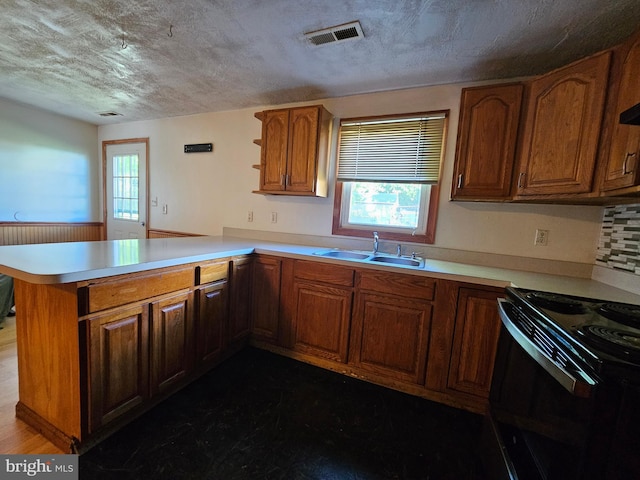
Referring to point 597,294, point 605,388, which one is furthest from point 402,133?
point 605,388

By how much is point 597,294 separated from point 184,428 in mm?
2324

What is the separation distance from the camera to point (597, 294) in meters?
1.46

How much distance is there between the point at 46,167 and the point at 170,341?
3.67m

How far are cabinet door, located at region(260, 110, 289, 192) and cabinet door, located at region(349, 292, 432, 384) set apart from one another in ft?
4.27

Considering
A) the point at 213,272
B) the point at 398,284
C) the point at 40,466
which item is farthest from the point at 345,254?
the point at 40,466

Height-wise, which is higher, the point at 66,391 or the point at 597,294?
the point at 597,294

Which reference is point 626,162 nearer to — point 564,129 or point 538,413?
point 564,129

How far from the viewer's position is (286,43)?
1752 mm

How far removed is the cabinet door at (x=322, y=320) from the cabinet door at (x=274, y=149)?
3.28 ft

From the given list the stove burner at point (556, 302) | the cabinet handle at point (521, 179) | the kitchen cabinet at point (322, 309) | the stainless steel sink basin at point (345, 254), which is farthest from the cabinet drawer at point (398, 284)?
the cabinet handle at point (521, 179)

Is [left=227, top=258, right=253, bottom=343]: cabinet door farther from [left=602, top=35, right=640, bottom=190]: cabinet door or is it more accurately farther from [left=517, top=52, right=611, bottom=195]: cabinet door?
[left=602, top=35, right=640, bottom=190]: cabinet door

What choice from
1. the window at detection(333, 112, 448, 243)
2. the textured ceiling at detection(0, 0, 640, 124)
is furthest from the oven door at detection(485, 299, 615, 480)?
the textured ceiling at detection(0, 0, 640, 124)

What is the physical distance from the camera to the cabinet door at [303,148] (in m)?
2.35

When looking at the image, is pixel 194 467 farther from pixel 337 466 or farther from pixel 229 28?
pixel 229 28
